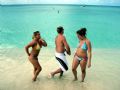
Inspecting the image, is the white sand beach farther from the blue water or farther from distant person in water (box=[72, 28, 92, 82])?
the blue water

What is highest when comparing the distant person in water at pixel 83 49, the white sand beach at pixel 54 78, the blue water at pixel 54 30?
the distant person in water at pixel 83 49

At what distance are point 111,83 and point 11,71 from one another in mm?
3121

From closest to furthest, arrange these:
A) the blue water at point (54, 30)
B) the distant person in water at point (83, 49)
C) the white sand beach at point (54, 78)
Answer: the distant person in water at point (83, 49) → the white sand beach at point (54, 78) → the blue water at point (54, 30)

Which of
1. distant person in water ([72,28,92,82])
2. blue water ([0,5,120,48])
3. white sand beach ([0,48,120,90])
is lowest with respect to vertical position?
blue water ([0,5,120,48])

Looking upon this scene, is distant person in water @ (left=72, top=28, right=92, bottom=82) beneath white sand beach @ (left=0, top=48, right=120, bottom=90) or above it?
above

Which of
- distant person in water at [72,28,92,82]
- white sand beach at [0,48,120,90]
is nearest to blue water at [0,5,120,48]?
white sand beach at [0,48,120,90]

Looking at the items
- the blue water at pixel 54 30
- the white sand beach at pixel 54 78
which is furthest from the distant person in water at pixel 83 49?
the blue water at pixel 54 30

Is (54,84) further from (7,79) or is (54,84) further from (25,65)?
(25,65)

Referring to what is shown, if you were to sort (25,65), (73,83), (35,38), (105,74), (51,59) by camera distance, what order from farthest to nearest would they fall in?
1. (51,59)
2. (25,65)
3. (105,74)
4. (73,83)
5. (35,38)

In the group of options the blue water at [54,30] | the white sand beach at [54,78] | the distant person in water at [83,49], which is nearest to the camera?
the distant person in water at [83,49]

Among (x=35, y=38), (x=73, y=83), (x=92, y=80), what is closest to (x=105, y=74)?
(x=92, y=80)

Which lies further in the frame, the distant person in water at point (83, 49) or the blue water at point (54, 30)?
the blue water at point (54, 30)

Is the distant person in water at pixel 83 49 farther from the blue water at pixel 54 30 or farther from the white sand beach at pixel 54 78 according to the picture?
the blue water at pixel 54 30

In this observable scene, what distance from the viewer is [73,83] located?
22.9 ft
